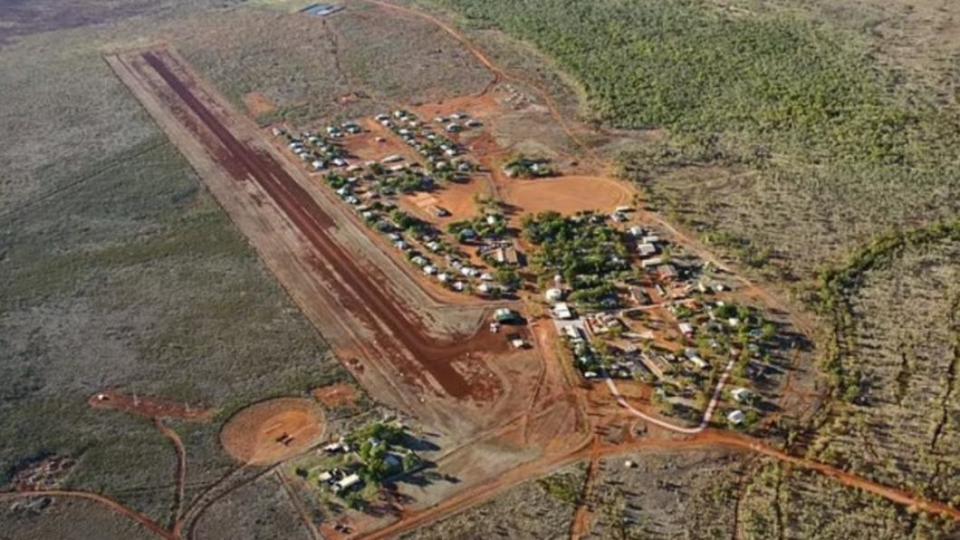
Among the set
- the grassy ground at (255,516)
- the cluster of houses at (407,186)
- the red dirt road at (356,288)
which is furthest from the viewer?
the cluster of houses at (407,186)

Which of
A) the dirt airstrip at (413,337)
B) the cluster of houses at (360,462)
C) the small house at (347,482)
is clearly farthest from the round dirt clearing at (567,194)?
the small house at (347,482)

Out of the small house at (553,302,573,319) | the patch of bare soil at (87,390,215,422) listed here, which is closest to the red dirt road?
the small house at (553,302,573,319)

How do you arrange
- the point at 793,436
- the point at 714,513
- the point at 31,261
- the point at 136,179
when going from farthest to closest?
the point at 136,179 → the point at 31,261 → the point at 793,436 → the point at 714,513

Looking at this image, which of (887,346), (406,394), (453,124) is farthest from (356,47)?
(887,346)

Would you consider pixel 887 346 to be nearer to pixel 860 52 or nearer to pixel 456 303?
pixel 456 303

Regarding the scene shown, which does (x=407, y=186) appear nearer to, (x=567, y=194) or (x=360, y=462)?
(x=567, y=194)

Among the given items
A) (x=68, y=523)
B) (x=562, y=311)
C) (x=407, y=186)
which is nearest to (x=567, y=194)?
(x=407, y=186)

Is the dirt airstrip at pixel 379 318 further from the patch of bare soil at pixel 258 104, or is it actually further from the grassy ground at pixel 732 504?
the grassy ground at pixel 732 504
